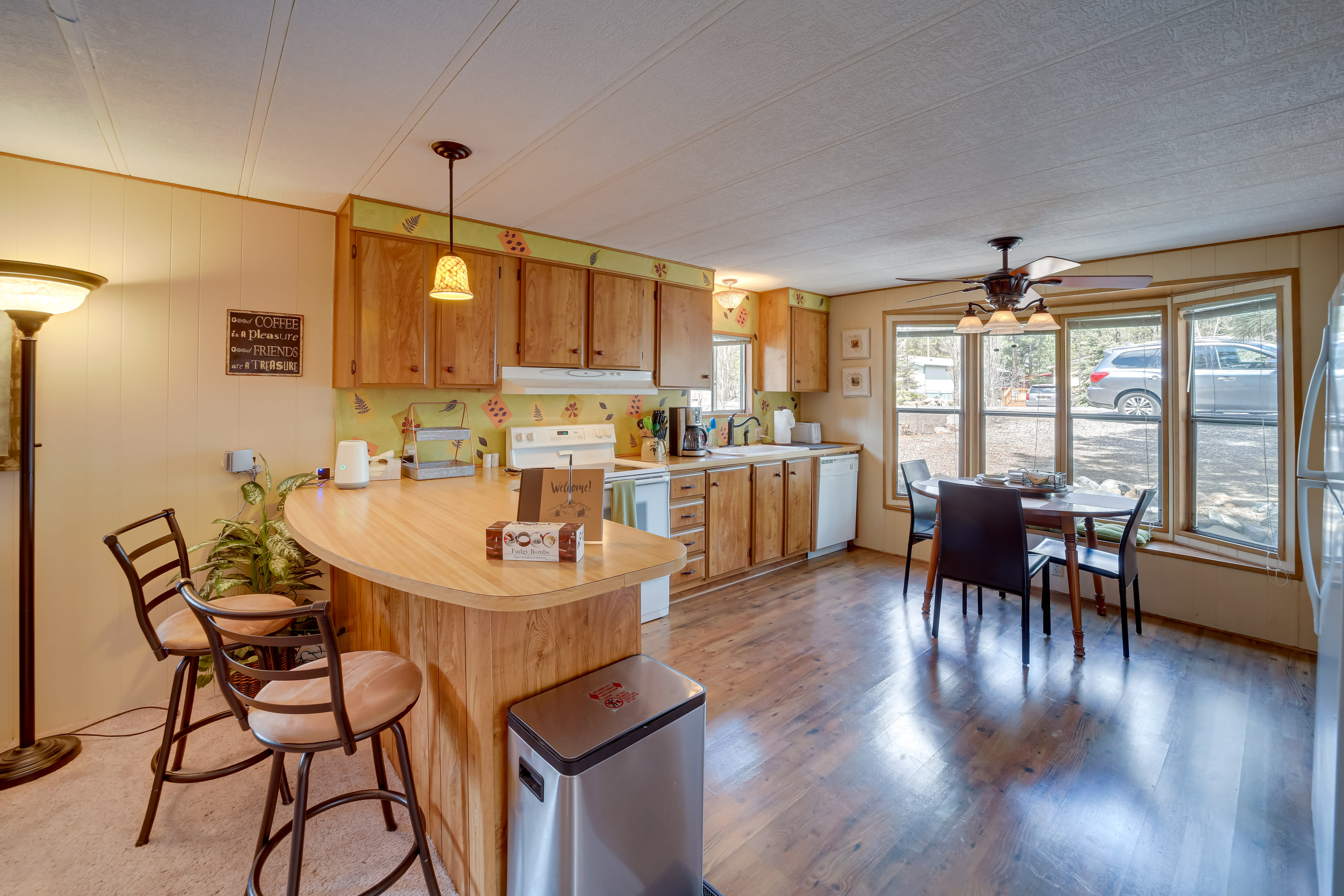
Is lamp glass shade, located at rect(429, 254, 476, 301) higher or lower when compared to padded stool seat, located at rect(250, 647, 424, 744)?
higher

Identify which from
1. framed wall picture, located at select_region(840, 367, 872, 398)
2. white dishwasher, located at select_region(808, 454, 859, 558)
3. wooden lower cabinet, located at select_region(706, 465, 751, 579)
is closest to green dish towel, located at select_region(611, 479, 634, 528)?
wooden lower cabinet, located at select_region(706, 465, 751, 579)

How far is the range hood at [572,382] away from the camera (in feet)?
11.3

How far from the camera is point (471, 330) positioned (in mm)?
3232

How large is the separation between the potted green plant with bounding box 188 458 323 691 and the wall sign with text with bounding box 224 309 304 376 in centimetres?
55

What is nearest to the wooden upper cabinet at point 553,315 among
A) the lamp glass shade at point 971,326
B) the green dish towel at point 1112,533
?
the lamp glass shade at point 971,326

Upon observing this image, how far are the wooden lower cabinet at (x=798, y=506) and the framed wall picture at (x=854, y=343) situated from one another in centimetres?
117

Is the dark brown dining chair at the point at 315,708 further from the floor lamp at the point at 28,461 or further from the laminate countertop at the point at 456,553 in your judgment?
the floor lamp at the point at 28,461

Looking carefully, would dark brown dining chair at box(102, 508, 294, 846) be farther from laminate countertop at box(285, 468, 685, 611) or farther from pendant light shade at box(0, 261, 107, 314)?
pendant light shade at box(0, 261, 107, 314)

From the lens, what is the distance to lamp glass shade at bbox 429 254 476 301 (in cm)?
234

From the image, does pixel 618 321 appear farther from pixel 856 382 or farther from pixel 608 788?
pixel 608 788

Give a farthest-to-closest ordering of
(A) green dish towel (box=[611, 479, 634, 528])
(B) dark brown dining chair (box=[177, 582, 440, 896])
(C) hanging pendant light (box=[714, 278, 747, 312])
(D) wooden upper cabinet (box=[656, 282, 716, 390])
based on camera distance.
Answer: (C) hanging pendant light (box=[714, 278, 747, 312])
(D) wooden upper cabinet (box=[656, 282, 716, 390])
(A) green dish towel (box=[611, 479, 634, 528])
(B) dark brown dining chair (box=[177, 582, 440, 896])

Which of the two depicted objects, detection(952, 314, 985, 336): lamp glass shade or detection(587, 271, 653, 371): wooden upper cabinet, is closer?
detection(952, 314, 985, 336): lamp glass shade

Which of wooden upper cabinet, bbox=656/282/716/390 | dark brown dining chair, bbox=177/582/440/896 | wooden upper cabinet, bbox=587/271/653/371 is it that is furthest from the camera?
wooden upper cabinet, bbox=656/282/716/390

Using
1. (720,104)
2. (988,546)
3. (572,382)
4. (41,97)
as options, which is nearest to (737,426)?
(572,382)
